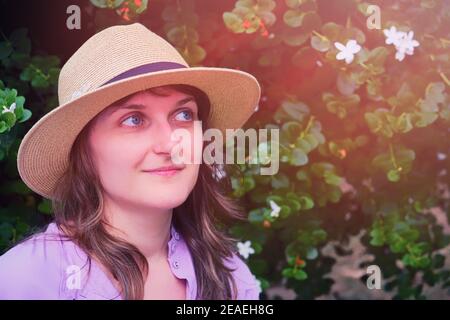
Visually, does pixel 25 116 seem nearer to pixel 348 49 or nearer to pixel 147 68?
pixel 147 68

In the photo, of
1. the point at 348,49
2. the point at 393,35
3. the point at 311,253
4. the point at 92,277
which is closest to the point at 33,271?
the point at 92,277

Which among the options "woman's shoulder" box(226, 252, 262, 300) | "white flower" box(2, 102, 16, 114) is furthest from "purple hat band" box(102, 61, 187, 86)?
"woman's shoulder" box(226, 252, 262, 300)

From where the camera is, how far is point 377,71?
2.21 m

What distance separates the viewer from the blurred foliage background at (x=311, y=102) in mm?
2193

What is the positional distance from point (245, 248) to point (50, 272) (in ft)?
2.63

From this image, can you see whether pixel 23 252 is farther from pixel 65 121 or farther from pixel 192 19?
pixel 192 19

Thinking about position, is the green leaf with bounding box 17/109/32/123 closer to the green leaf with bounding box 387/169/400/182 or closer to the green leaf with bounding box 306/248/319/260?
the green leaf with bounding box 306/248/319/260

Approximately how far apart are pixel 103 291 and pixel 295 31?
100 centimetres

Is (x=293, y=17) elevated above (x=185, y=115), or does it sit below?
above

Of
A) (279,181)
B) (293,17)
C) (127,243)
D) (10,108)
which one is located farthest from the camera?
(279,181)

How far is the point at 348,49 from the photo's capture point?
218 cm

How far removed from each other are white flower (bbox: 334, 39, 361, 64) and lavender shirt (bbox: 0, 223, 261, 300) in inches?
38.5

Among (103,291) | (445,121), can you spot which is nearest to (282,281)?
(445,121)
